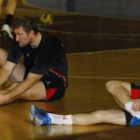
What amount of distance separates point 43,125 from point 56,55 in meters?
0.88

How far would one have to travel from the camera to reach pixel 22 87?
5430 mm

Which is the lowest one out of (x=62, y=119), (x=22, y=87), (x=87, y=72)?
(x=87, y=72)

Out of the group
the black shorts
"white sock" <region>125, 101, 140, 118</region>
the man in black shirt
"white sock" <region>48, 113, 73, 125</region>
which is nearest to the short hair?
the man in black shirt

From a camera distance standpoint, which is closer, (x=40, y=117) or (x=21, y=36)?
(x=40, y=117)

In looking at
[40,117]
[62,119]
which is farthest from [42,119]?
[62,119]

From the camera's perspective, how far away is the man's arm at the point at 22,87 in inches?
214

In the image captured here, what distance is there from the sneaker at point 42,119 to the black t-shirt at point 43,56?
1.91 ft

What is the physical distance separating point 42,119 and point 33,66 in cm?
75

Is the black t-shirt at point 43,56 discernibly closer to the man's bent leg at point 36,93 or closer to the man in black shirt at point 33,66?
the man in black shirt at point 33,66

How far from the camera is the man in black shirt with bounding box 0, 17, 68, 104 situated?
5.39m

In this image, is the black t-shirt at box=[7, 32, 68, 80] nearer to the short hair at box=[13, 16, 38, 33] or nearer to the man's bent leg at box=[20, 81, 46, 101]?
the man's bent leg at box=[20, 81, 46, 101]

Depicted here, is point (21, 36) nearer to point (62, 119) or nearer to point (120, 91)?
point (62, 119)

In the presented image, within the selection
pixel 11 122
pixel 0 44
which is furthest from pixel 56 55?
pixel 0 44

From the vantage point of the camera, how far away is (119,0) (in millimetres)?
18203
